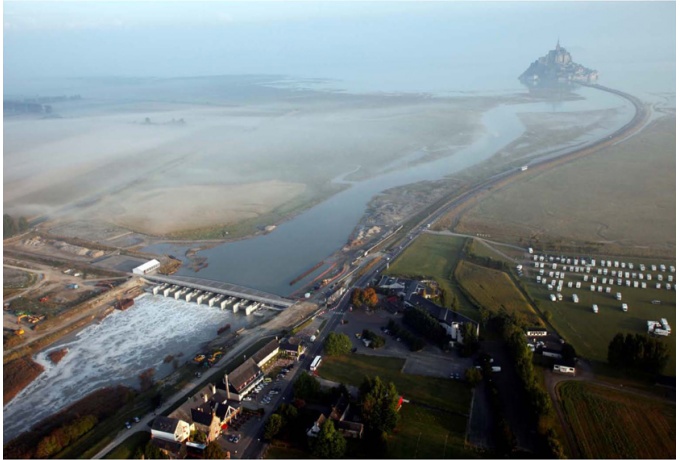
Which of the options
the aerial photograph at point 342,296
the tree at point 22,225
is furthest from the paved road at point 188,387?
the tree at point 22,225

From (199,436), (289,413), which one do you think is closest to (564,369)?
(289,413)

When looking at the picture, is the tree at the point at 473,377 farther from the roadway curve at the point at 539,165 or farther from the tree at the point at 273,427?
the roadway curve at the point at 539,165

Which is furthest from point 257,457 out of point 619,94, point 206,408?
point 619,94

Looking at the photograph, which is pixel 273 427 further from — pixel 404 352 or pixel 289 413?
pixel 404 352

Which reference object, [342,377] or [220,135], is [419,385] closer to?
[342,377]

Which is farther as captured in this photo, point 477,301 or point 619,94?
point 619,94

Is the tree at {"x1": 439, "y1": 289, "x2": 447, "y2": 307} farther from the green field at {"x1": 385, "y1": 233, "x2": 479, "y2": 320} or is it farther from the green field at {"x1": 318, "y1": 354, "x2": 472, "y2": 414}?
the green field at {"x1": 318, "y1": 354, "x2": 472, "y2": 414}

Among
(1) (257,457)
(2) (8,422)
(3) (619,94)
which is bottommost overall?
(2) (8,422)
